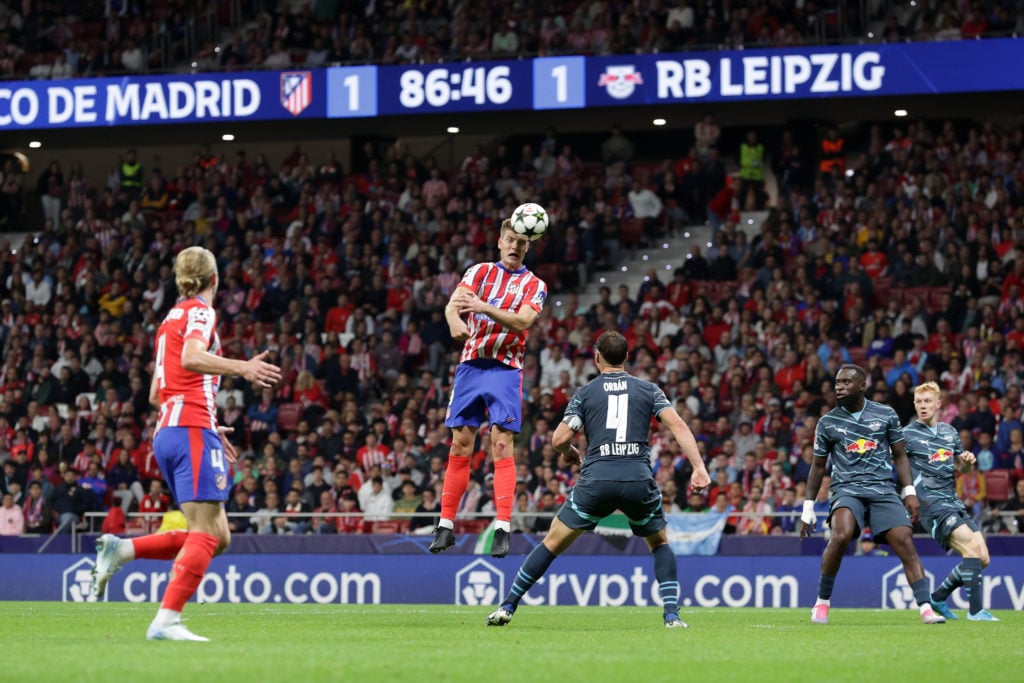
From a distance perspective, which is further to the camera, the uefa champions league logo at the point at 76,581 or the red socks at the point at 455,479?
the uefa champions league logo at the point at 76,581

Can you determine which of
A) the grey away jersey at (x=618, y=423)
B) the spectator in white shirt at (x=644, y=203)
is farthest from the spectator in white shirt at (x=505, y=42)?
the grey away jersey at (x=618, y=423)

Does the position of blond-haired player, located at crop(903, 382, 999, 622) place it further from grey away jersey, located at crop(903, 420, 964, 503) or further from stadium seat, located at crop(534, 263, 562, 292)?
stadium seat, located at crop(534, 263, 562, 292)

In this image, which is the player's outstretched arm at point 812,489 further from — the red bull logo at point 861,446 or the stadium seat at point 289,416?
the stadium seat at point 289,416

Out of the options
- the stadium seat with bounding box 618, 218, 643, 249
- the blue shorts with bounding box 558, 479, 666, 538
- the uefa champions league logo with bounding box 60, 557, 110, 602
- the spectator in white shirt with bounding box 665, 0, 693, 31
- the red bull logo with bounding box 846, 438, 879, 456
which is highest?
the spectator in white shirt with bounding box 665, 0, 693, 31

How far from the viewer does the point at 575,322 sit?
25672mm

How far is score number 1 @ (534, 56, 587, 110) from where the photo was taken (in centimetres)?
2692

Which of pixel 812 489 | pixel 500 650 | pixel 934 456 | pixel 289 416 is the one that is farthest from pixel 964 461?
pixel 289 416

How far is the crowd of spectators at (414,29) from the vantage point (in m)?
26.8

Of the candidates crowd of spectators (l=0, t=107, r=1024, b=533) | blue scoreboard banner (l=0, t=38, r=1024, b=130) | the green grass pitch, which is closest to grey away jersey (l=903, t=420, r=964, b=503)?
the green grass pitch

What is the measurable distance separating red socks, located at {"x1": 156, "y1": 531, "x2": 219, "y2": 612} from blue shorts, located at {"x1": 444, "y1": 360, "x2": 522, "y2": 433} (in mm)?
3617

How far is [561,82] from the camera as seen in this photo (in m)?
27.0

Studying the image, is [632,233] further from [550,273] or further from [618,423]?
[618,423]

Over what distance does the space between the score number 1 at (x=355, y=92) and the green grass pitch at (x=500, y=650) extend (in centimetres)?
1566

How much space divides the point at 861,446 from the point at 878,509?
50 cm
